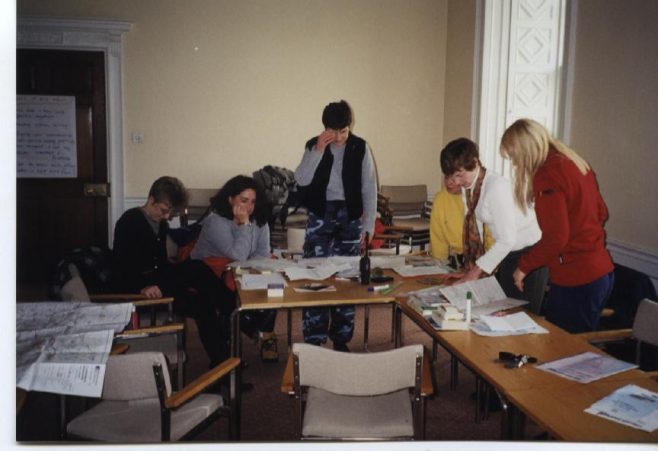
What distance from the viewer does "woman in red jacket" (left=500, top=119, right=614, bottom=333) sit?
2.65m

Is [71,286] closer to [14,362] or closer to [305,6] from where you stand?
[14,362]

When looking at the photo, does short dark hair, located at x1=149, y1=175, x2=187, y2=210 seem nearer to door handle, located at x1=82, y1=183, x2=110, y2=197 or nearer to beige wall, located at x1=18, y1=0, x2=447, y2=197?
door handle, located at x1=82, y1=183, x2=110, y2=197

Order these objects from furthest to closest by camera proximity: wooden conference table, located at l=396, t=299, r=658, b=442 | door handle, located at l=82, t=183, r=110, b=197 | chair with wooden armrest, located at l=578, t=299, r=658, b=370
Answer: door handle, located at l=82, t=183, r=110, b=197
chair with wooden armrest, located at l=578, t=299, r=658, b=370
wooden conference table, located at l=396, t=299, r=658, b=442

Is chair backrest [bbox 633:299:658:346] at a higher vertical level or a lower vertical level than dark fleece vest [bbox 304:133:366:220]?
lower

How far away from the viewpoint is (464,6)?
20.7ft

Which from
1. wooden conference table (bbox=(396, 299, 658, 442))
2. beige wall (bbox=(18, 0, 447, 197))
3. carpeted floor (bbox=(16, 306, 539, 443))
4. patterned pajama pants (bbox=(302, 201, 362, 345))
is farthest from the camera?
beige wall (bbox=(18, 0, 447, 197))

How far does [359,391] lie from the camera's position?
2041mm

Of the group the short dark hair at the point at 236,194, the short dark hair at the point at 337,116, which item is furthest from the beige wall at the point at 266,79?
the short dark hair at the point at 337,116

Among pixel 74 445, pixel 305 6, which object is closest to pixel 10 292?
pixel 74 445

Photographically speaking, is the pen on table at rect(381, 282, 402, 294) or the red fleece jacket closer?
the red fleece jacket

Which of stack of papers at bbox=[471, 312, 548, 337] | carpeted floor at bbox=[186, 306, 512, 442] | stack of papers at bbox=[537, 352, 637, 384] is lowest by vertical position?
carpeted floor at bbox=[186, 306, 512, 442]

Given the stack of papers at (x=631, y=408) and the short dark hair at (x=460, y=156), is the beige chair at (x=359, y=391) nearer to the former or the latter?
the stack of papers at (x=631, y=408)

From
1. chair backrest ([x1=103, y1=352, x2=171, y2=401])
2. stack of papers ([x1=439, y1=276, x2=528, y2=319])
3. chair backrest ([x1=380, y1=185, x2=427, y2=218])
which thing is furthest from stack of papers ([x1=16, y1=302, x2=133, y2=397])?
chair backrest ([x1=380, y1=185, x2=427, y2=218])

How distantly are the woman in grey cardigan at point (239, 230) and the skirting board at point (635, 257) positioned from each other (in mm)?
1967
